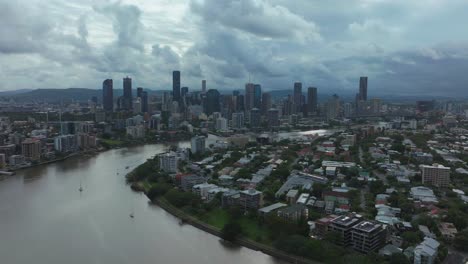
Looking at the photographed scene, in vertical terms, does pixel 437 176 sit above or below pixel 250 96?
below

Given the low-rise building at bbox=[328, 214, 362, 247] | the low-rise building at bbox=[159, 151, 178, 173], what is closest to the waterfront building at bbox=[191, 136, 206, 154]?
the low-rise building at bbox=[159, 151, 178, 173]

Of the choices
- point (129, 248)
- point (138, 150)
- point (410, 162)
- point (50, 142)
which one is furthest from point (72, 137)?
point (410, 162)

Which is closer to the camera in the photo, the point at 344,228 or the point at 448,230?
the point at 344,228

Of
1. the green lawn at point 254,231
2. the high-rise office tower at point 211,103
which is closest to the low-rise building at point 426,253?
the green lawn at point 254,231

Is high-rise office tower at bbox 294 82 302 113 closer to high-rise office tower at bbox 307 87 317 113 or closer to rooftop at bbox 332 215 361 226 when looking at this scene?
high-rise office tower at bbox 307 87 317 113

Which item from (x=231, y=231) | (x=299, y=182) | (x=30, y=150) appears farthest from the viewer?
(x=30, y=150)

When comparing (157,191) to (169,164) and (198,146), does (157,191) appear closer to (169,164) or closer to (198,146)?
(169,164)

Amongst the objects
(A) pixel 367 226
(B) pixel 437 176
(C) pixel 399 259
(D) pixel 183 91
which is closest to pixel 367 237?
(A) pixel 367 226
